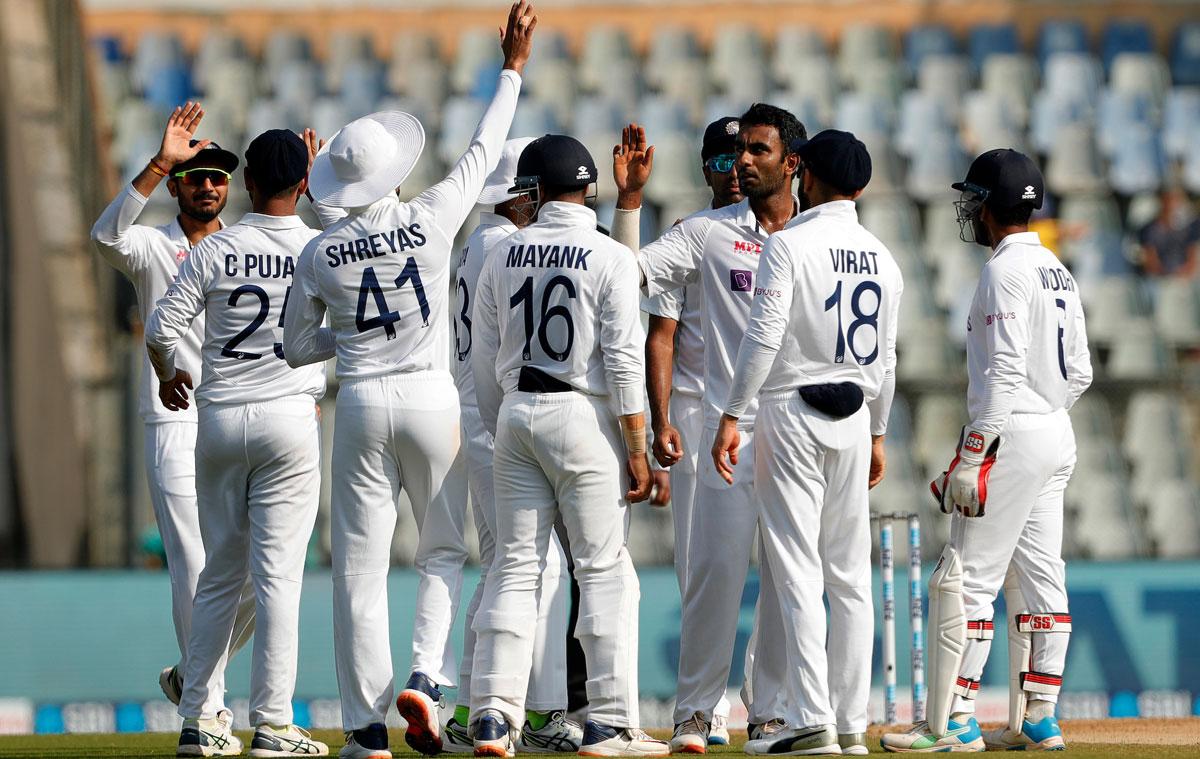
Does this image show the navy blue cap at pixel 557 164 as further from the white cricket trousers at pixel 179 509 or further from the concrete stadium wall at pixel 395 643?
the concrete stadium wall at pixel 395 643

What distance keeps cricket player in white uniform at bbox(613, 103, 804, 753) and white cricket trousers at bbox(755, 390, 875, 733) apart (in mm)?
306

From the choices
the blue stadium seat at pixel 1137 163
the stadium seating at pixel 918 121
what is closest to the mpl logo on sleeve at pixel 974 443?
the stadium seating at pixel 918 121

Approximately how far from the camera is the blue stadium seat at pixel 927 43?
20438 mm

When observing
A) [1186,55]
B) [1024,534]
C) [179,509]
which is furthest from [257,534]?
[1186,55]

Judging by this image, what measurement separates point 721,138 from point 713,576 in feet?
6.80

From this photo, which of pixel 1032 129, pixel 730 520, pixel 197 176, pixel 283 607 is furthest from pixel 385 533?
pixel 1032 129

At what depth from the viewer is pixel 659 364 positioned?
25.3 ft

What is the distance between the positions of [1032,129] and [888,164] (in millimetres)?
1955

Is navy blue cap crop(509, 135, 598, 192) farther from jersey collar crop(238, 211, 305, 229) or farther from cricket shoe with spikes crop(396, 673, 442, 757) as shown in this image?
cricket shoe with spikes crop(396, 673, 442, 757)

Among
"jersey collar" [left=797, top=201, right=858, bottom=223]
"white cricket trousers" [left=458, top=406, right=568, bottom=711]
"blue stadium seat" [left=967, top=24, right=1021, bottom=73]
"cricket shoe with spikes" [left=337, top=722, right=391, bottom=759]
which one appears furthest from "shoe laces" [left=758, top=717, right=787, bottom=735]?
"blue stadium seat" [left=967, top=24, right=1021, bottom=73]

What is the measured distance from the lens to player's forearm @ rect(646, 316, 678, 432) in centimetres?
757

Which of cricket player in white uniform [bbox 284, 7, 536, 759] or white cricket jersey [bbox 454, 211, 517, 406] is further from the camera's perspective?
white cricket jersey [bbox 454, 211, 517, 406]

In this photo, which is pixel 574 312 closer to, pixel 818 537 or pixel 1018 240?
pixel 818 537

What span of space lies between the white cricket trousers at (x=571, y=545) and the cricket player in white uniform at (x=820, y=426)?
52 cm
